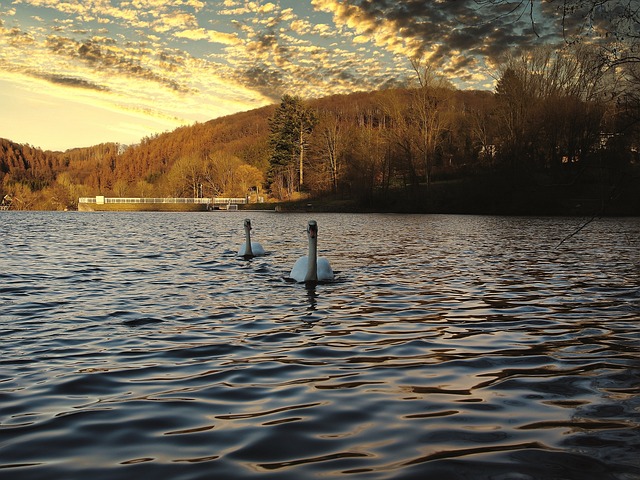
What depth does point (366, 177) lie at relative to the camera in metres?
69.4

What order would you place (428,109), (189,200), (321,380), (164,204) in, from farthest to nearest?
1. (189,200)
2. (164,204)
3. (428,109)
4. (321,380)

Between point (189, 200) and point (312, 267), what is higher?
point (189, 200)

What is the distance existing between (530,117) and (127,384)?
57.3 metres

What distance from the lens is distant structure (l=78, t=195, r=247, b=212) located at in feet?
396

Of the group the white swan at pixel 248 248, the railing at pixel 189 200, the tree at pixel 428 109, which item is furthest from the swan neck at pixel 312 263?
the railing at pixel 189 200

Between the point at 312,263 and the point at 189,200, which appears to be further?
the point at 189,200

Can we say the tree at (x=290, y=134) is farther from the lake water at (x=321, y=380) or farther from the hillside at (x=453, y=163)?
the lake water at (x=321, y=380)

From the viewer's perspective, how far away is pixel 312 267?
12828mm

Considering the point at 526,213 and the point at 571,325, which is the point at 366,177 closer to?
the point at 526,213

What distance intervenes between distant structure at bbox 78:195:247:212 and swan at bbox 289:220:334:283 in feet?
325

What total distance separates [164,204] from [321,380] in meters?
127

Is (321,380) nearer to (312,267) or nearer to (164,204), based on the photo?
(312,267)

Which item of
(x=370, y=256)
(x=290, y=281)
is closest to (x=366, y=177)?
(x=370, y=256)

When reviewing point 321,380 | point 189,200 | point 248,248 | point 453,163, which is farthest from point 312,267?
point 189,200
